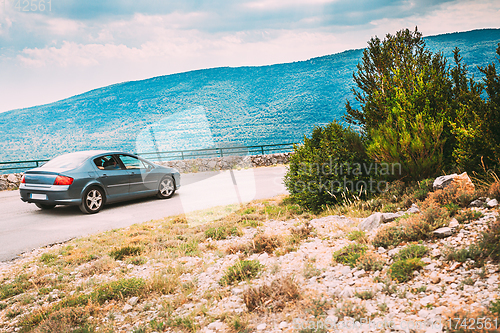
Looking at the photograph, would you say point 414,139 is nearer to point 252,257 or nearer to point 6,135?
point 252,257

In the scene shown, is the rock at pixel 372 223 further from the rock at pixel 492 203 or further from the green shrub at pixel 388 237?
the rock at pixel 492 203

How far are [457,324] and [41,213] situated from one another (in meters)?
10.1

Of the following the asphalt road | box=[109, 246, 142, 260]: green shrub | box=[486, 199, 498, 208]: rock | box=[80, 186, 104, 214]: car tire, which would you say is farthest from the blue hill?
box=[486, 199, 498, 208]: rock

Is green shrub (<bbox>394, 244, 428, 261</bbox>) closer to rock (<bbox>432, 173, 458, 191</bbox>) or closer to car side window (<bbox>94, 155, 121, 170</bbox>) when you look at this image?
rock (<bbox>432, 173, 458, 191</bbox>)

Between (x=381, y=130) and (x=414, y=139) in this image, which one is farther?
(x=381, y=130)

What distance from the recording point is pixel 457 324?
2449mm

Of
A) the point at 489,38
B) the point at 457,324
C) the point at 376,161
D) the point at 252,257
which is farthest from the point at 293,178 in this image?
the point at 489,38

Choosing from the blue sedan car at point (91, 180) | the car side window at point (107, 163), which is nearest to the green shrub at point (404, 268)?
the blue sedan car at point (91, 180)

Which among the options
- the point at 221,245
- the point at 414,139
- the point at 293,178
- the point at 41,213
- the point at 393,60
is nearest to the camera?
the point at 221,245

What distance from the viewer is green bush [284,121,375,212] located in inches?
284

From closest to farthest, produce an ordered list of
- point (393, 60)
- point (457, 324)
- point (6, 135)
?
point (457, 324), point (393, 60), point (6, 135)

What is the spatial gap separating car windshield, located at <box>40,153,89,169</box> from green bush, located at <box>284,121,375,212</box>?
6021mm

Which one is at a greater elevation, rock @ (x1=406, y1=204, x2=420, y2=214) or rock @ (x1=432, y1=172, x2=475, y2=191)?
rock @ (x1=432, y1=172, x2=475, y2=191)

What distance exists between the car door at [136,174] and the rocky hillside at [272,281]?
12.6 feet
